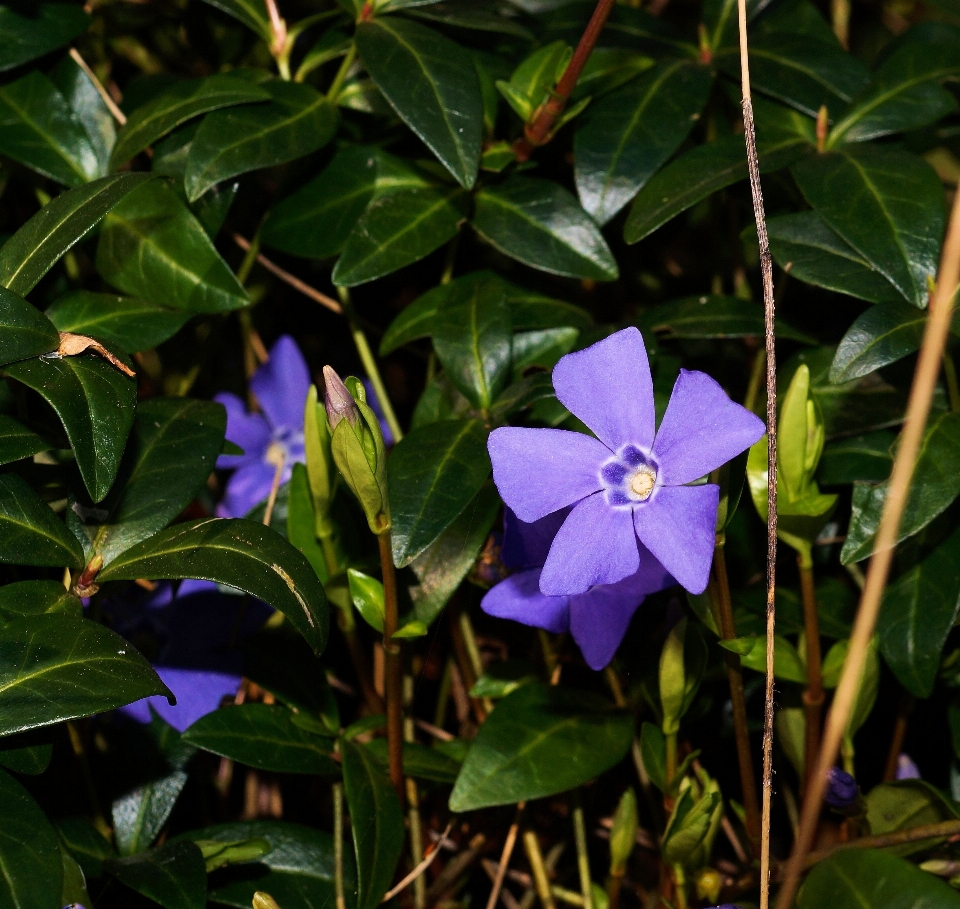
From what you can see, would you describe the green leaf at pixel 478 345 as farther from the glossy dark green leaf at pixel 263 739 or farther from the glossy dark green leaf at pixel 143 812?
the glossy dark green leaf at pixel 143 812

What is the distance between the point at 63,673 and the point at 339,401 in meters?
0.30

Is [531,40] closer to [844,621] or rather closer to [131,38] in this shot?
[131,38]

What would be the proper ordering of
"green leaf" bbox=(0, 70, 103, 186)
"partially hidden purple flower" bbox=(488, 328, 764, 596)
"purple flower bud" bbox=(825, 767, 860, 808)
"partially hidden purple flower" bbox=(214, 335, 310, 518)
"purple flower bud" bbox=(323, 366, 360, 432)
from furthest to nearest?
"partially hidden purple flower" bbox=(214, 335, 310, 518) → "green leaf" bbox=(0, 70, 103, 186) → "purple flower bud" bbox=(825, 767, 860, 808) → "purple flower bud" bbox=(323, 366, 360, 432) → "partially hidden purple flower" bbox=(488, 328, 764, 596)

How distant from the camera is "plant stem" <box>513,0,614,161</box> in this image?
1.01 meters

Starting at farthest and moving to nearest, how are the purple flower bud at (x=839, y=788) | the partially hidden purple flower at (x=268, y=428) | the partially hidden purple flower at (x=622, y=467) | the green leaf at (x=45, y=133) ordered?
1. the partially hidden purple flower at (x=268, y=428)
2. the green leaf at (x=45, y=133)
3. the purple flower bud at (x=839, y=788)
4. the partially hidden purple flower at (x=622, y=467)

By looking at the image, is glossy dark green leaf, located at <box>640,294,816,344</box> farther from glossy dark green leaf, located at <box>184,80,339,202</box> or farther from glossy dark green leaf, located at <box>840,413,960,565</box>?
glossy dark green leaf, located at <box>184,80,339,202</box>

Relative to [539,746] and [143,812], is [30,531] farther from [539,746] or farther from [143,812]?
[539,746]

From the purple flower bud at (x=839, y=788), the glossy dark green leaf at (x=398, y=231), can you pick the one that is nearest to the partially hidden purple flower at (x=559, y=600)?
the purple flower bud at (x=839, y=788)

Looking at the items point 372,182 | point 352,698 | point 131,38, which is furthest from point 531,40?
point 352,698

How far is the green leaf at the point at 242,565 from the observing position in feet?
2.70

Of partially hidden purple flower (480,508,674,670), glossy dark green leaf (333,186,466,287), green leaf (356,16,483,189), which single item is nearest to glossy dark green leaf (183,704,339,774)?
partially hidden purple flower (480,508,674,670)

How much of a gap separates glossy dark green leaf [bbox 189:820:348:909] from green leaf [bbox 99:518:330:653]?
11.4 inches

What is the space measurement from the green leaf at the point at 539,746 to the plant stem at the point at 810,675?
0.57 ft

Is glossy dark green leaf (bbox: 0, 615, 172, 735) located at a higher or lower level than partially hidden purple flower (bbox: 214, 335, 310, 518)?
higher
